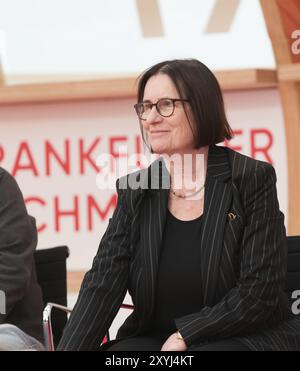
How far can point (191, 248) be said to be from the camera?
2717mm

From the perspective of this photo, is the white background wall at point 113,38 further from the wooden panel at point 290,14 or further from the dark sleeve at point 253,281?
the dark sleeve at point 253,281

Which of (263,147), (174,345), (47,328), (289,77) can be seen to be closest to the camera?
(174,345)

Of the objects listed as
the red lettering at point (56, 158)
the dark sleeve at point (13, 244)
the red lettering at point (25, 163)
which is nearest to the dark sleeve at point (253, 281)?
the dark sleeve at point (13, 244)

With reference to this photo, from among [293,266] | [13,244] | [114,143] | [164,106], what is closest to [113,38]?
[114,143]

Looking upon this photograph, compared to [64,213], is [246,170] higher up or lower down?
higher up

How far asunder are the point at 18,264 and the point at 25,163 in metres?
2.29

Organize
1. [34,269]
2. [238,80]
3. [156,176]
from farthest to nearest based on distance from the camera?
[238,80] → [34,269] → [156,176]

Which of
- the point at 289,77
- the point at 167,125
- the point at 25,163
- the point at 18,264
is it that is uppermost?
the point at 289,77

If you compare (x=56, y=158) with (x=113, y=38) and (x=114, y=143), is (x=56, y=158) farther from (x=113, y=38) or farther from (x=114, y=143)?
(x=113, y=38)
